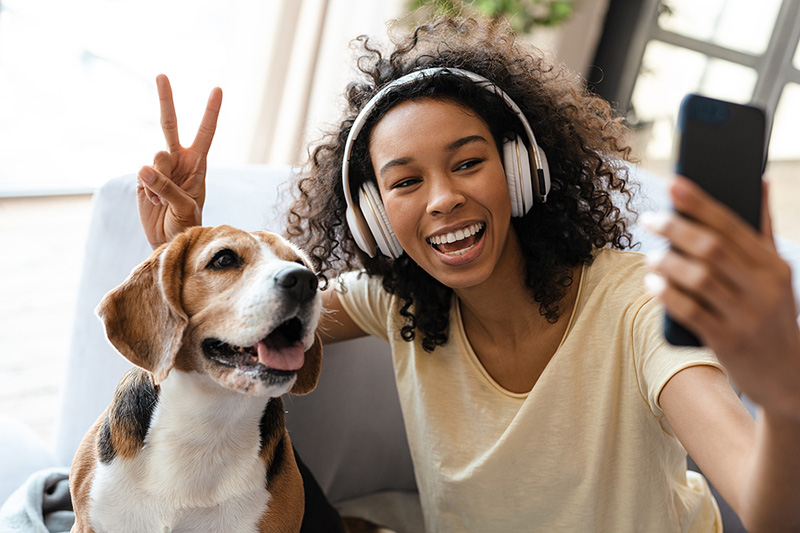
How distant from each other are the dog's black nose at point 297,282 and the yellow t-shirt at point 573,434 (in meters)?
0.56

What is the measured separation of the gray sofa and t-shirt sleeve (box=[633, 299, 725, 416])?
2.43 feet

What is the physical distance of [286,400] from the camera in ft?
5.75

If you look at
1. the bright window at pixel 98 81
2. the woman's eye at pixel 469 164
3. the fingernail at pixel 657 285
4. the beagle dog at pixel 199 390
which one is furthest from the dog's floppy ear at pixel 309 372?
the bright window at pixel 98 81

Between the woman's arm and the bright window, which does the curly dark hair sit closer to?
the woman's arm

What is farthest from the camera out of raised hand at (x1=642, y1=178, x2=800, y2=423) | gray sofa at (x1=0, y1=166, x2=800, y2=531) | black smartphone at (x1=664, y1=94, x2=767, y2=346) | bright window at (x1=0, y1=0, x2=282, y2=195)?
bright window at (x1=0, y1=0, x2=282, y2=195)

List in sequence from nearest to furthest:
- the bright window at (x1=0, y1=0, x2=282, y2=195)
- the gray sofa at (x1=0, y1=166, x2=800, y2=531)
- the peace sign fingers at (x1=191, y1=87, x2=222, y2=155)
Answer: the peace sign fingers at (x1=191, y1=87, x2=222, y2=155), the gray sofa at (x1=0, y1=166, x2=800, y2=531), the bright window at (x1=0, y1=0, x2=282, y2=195)

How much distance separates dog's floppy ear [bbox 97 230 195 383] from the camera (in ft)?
3.79

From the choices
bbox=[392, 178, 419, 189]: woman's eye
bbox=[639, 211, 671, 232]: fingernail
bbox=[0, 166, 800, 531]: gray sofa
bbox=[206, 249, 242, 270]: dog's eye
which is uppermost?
bbox=[639, 211, 671, 232]: fingernail

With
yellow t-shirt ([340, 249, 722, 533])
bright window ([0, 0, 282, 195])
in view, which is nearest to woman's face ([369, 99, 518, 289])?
yellow t-shirt ([340, 249, 722, 533])

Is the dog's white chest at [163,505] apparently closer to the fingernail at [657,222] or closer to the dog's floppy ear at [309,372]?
the dog's floppy ear at [309,372]

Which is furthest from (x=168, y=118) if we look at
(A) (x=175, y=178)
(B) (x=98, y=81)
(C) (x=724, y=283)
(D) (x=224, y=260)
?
(B) (x=98, y=81)

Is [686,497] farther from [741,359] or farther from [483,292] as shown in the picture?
[741,359]

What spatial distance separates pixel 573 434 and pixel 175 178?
3.31 ft

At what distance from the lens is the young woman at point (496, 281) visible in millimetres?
1417
